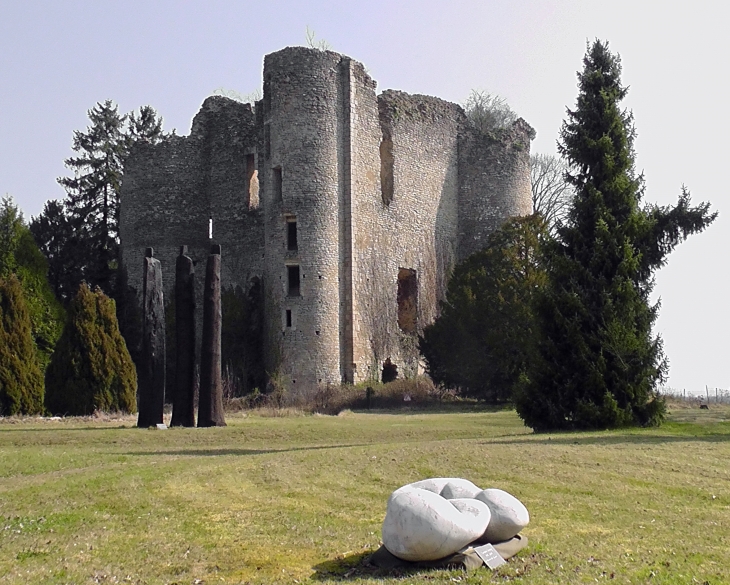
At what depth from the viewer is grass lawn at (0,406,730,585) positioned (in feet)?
25.4

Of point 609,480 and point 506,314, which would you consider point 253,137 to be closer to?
point 506,314

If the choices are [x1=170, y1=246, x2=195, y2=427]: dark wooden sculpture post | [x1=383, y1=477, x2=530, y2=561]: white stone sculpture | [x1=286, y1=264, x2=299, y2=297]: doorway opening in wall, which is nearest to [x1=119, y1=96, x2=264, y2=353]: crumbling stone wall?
[x1=286, y1=264, x2=299, y2=297]: doorway opening in wall

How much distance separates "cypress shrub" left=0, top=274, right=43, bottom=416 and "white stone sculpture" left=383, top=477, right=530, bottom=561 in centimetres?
2111

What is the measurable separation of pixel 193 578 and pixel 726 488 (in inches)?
254

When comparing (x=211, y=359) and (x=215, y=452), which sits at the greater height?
(x=211, y=359)

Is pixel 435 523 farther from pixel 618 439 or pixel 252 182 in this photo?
pixel 252 182

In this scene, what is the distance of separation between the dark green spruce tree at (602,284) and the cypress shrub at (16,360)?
45.4 ft

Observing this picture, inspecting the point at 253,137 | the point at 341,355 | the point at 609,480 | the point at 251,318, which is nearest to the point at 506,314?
the point at 341,355

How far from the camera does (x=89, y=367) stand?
26234mm

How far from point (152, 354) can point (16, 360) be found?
6.35 metres

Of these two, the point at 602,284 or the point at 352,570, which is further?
the point at 602,284

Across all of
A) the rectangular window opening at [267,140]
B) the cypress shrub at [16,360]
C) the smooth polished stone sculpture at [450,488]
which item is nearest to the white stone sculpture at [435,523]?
the smooth polished stone sculpture at [450,488]

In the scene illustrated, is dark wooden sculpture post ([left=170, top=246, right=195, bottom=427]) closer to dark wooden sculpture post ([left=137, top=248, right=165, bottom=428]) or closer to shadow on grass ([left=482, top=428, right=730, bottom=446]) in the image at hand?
dark wooden sculpture post ([left=137, top=248, right=165, bottom=428])

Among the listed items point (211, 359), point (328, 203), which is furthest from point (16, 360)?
point (328, 203)
